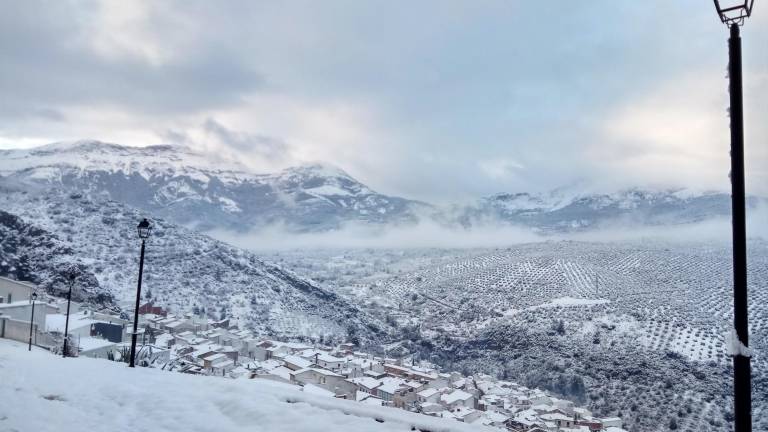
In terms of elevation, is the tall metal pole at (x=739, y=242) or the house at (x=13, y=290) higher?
the tall metal pole at (x=739, y=242)

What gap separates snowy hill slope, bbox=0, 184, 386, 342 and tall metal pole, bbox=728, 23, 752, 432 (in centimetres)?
5860

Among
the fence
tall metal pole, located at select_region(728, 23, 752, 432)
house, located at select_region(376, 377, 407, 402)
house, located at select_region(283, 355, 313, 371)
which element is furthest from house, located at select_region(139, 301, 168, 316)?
tall metal pole, located at select_region(728, 23, 752, 432)

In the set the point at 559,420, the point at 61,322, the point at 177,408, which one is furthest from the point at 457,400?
the point at 177,408

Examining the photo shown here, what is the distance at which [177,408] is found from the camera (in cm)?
680

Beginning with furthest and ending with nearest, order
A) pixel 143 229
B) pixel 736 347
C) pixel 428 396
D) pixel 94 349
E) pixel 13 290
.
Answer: pixel 428 396
pixel 13 290
pixel 94 349
pixel 143 229
pixel 736 347

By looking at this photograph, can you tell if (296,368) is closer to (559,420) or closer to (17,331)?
(559,420)

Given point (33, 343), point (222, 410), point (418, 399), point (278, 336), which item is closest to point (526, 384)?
point (418, 399)

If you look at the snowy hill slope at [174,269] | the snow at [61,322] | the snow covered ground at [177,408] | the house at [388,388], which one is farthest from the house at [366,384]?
the snowy hill slope at [174,269]

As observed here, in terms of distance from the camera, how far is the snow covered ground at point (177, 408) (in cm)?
607

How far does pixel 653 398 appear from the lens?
3834 centimetres

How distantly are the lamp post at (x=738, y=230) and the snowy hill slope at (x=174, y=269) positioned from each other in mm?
58599

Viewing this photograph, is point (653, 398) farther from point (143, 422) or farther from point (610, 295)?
point (143, 422)

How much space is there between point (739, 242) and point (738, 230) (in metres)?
0.09

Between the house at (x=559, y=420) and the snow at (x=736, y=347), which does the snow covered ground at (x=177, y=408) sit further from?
the house at (x=559, y=420)
